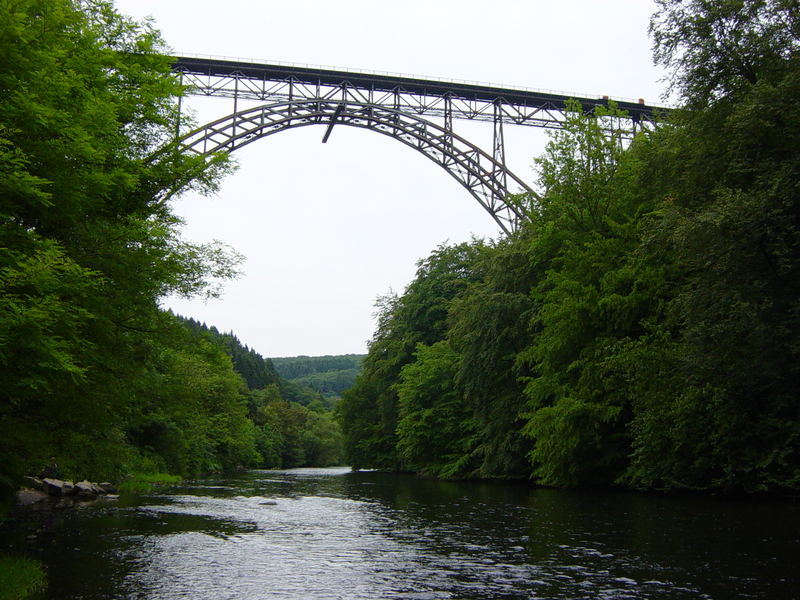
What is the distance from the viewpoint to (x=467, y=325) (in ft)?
106

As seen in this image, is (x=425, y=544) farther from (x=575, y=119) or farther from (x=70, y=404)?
(x=575, y=119)

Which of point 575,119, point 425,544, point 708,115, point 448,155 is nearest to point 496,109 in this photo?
point 448,155

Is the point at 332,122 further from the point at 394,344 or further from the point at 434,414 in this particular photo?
the point at 394,344

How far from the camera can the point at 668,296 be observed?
24.1 metres

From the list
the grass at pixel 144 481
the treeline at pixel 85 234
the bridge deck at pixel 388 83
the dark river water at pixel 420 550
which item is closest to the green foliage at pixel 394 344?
the bridge deck at pixel 388 83

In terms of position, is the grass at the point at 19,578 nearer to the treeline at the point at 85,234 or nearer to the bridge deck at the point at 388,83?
the treeline at the point at 85,234

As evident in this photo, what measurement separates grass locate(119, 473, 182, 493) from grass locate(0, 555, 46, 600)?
18272 millimetres

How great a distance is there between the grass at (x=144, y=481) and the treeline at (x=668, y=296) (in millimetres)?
14209

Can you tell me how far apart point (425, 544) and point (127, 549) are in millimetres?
5266

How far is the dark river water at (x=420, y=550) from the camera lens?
9281 millimetres

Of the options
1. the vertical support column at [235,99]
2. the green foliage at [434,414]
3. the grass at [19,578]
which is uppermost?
the vertical support column at [235,99]

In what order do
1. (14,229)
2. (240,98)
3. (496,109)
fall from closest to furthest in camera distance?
(14,229) → (240,98) → (496,109)

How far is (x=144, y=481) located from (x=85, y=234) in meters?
22.4

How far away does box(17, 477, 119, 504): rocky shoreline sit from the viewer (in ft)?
68.1
